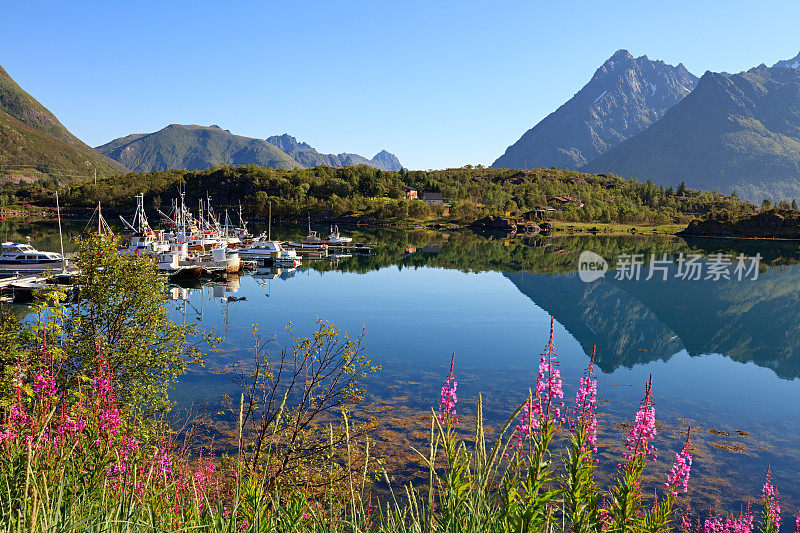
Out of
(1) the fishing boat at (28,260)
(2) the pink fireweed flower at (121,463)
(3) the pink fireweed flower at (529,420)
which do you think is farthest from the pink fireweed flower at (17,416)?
(1) the fishing boat at (28,260)

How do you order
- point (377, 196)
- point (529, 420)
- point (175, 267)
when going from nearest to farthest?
point (529, 420), point (175, 267), point (377, 196)

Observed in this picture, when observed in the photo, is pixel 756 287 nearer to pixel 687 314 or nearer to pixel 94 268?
pixel 687 314

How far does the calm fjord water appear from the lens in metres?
18.2

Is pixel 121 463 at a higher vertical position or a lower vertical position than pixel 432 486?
lower

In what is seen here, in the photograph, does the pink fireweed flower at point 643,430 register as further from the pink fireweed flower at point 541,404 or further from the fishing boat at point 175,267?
the fishing boat at point 175,267

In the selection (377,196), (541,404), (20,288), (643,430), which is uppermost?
(377,196)

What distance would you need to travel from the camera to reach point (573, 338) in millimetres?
32594

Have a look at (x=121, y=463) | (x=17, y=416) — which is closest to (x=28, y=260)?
(x=17, y=416)

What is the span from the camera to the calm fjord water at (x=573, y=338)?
18.2 metres

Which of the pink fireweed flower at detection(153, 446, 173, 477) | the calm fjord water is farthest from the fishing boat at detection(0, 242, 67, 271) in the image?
the pink fireweed flower at detection(153, 446, 173, 477)

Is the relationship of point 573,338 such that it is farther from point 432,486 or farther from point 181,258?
point 181,258

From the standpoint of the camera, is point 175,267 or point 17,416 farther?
point 175,267

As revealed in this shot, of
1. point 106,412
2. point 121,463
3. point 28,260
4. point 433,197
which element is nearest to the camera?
point 121,463

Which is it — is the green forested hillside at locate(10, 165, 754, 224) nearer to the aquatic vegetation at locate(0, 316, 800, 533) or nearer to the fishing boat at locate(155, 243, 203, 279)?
the fishing boat at locate(155, 243, 203, 279)
